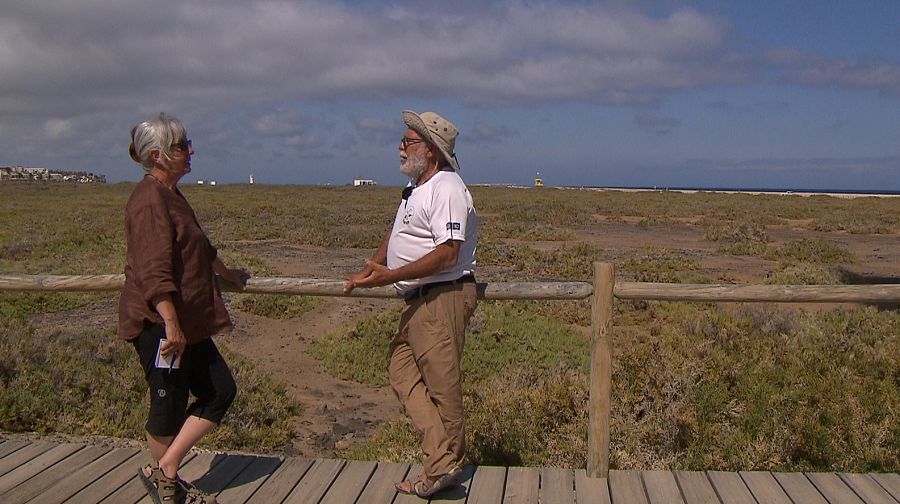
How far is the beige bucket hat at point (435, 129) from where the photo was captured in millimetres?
3342

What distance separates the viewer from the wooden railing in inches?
159

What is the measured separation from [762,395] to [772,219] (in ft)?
91.7

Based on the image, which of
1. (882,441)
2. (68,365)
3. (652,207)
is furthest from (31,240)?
(652,207)

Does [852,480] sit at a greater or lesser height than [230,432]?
greater

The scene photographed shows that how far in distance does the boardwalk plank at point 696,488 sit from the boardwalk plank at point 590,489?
41 centimetres

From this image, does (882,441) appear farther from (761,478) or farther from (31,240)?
(31,240)

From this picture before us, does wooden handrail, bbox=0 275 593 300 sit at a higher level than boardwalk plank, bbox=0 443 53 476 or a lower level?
higher

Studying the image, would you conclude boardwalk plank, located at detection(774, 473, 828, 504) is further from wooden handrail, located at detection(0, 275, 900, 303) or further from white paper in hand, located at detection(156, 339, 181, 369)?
white paper in hand, located at detection(156, 339, 181, 369)

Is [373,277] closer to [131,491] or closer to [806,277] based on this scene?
[131,491]

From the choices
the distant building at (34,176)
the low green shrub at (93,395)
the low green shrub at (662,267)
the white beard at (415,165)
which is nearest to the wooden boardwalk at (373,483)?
the low green shrub at (93,395)

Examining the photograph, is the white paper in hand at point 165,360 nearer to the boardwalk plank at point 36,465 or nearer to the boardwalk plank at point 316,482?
the boardwalk plank at point 316,482

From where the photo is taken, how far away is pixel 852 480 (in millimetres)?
4164

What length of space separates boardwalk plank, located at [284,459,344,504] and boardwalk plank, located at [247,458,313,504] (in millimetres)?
38

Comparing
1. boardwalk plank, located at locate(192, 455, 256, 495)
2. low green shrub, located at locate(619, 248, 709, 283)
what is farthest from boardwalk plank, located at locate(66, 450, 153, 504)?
low green shrub, located at locate(619, 248, 709, 283)
